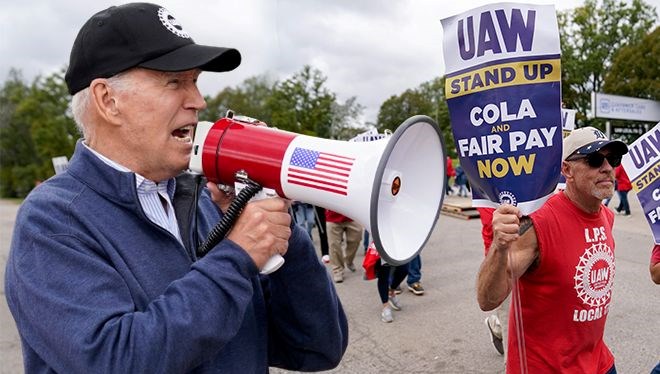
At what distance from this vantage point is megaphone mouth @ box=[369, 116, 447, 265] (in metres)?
1.08

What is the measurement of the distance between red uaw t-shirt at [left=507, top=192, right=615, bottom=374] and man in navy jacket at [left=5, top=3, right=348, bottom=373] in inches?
44.1

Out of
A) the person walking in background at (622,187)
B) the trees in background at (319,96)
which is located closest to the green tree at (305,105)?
the trees in background at (319,96)

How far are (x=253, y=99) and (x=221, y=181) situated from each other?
151 ft

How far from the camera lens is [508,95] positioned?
1.63 m

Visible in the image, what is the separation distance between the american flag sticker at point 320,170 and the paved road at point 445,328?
302cm

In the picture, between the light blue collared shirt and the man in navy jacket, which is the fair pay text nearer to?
the man in navy jacket

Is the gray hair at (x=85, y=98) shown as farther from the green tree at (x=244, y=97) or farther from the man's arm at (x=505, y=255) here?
the green tree at (x=244, y=97)

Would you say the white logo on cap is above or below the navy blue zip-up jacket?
above

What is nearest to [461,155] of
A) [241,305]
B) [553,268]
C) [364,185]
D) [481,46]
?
[481,46]

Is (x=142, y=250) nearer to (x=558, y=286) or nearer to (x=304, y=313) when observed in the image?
(x=304, y=313)

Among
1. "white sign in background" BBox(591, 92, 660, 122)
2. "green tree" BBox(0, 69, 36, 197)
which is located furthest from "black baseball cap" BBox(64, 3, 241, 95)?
"green tree" BBox(0, 69, 36, 197)

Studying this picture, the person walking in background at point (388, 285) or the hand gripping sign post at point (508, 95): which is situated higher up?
the hand gripping sign post at point (508, 95)

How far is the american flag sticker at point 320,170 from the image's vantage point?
3.64 ft

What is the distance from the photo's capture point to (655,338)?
4070mm
